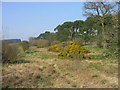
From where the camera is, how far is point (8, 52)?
1036 centimetres

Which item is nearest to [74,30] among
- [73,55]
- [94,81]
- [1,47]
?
[73,55]

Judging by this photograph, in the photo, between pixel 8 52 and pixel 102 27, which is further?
pixel 102 27

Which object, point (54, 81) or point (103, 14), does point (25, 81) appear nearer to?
point (54, 81)

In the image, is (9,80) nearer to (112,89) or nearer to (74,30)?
(112,89)

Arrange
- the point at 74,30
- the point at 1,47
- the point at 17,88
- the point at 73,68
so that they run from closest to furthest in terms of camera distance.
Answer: the point at 17,88 < the point at 73,68 < the point at 1,47 < the point at 74,30

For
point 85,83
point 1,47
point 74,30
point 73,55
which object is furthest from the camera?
point 74,30

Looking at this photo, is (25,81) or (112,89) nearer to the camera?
(112,89)

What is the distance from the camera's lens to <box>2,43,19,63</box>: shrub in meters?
10.1

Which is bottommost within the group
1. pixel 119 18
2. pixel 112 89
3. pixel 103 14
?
pixel 112 89

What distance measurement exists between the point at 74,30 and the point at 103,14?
2459 centimetres

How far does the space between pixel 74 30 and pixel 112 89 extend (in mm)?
35398

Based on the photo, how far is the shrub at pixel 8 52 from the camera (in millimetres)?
10109

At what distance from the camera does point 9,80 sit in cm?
595

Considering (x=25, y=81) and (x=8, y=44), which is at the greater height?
(x=8, y=44)
